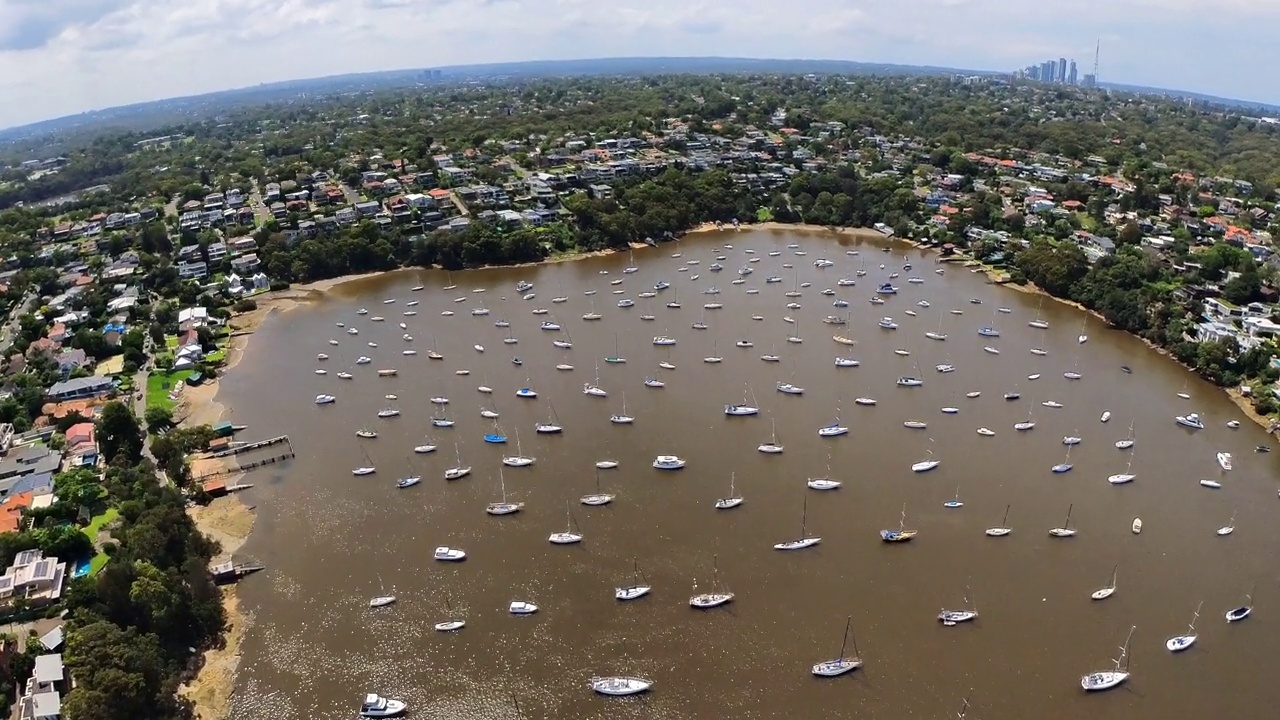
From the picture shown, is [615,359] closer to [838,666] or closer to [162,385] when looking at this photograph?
[838,666]

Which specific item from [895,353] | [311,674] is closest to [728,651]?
[311,674]

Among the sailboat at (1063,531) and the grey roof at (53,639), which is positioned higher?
the grey roof at (53,639)

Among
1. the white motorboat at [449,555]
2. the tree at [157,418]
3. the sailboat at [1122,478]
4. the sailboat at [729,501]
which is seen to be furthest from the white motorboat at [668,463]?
the tree at [157,418]

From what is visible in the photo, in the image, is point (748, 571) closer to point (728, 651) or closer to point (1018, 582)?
point (728, 651)

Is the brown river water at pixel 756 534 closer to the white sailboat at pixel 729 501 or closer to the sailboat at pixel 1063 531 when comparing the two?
the sailboat at pixel 1063 531

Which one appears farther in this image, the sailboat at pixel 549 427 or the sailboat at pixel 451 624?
the sailboat at pixel 549 427

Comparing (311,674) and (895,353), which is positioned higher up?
(895,353)

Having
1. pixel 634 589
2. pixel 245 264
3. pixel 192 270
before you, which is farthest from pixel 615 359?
pixel 192 270
